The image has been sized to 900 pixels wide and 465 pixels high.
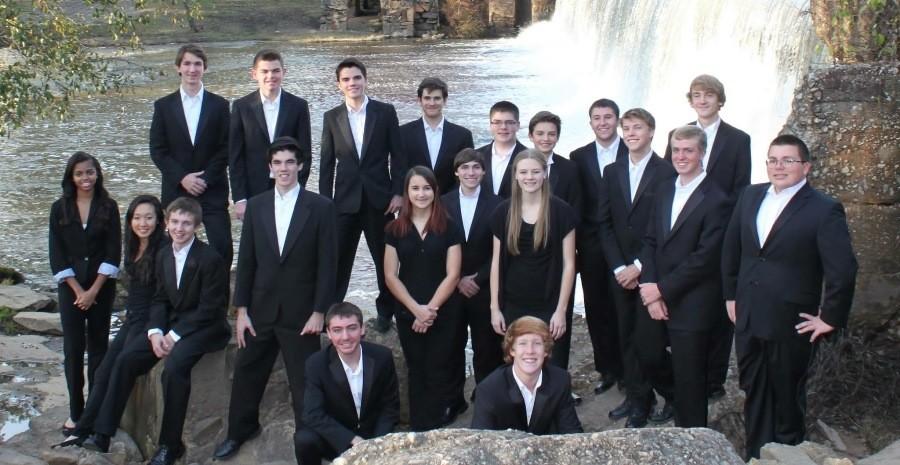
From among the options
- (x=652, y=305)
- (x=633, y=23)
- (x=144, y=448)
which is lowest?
(x=144, y=448)

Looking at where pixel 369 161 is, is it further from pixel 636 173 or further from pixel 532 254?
pixel 636 173

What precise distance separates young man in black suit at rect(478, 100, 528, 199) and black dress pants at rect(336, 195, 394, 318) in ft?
2.37

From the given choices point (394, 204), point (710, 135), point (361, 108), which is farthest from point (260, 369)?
point (710, 135)

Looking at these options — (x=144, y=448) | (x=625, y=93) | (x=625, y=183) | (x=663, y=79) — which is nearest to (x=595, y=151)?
(x=625, y=183)

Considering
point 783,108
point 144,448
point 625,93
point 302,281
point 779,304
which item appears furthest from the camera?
point 625,93

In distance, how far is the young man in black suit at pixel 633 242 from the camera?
5691 millimetres

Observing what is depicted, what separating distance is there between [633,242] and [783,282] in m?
0.94

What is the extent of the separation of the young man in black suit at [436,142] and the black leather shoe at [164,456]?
78.8 inches

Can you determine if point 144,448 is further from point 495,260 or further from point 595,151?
point 595,151

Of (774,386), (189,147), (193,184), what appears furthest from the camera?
(189,147)

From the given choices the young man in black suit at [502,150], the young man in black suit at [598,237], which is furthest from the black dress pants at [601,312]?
the young man in black suit at [502,150]

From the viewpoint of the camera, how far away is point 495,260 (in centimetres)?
582

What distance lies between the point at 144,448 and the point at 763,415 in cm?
333

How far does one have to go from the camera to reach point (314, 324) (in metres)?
5.86
